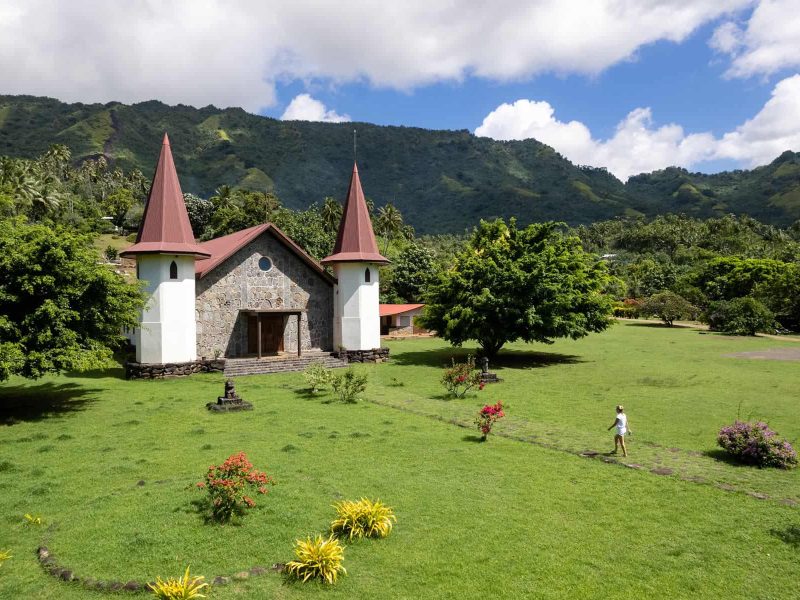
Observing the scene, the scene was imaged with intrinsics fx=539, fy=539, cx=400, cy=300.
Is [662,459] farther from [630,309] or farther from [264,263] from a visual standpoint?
[630,309]

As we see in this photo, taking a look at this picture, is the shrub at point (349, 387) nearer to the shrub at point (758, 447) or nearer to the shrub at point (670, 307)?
the shrub at point (758, 447)

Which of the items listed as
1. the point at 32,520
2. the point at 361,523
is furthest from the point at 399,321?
the point at 32,520

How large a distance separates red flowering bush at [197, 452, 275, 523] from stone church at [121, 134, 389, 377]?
15055mm

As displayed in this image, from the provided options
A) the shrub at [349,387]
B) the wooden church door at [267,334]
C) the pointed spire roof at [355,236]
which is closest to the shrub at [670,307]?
the pointed spire roof at [355,236]

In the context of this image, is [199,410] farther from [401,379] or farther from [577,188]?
[577,188]

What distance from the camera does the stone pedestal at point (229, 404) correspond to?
55.1ft

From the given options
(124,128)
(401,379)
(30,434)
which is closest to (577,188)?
(124,128)

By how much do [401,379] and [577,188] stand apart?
189 metres

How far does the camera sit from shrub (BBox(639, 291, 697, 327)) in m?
52.9

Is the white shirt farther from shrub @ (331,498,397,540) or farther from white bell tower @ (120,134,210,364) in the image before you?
white bell tower @ (120,134,210,364)

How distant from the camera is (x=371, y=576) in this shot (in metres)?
7.10

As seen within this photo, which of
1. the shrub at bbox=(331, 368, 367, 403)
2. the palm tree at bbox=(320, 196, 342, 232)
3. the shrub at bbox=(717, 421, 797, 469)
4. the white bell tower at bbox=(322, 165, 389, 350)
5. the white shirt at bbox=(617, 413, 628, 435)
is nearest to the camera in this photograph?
the shrub at bbox=(717, 421, 797, 469)

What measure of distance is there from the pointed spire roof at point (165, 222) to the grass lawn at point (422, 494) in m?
6.85

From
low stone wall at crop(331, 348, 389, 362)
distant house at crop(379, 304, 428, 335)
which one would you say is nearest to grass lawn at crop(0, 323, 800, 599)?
low stone wall at crop(331, 348, 389, 362)
